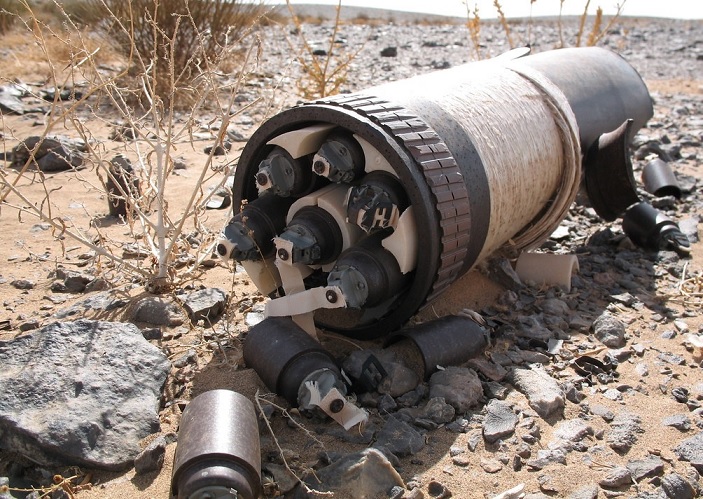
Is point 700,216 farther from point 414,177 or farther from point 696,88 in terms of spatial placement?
point 696,88

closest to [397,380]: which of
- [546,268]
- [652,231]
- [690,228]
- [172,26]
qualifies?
[546,268]

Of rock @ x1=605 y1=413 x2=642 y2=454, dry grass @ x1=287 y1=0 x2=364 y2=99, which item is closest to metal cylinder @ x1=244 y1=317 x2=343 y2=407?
rock @ x1=605 y1=413 x2=642 y2=454

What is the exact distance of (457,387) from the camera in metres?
2.80

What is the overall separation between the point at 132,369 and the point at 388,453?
3.22 ft

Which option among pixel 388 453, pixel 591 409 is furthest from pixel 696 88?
pixel 388 453

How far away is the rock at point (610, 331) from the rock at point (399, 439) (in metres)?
1.26

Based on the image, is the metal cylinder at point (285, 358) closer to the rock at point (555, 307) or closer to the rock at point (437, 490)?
the rock at point (437, 490)

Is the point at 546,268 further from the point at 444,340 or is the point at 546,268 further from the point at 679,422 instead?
the point at 679,422

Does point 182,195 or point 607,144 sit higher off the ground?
point 607,144

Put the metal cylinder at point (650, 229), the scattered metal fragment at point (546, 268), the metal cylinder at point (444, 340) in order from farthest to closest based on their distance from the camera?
the metal cylinder at point (650, 229) < the scattered metal fragment at point (546, 268) < the metal cylinder at point (444, 340)

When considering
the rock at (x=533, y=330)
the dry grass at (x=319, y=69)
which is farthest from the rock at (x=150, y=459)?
the dry grass at (x=319, y=69)

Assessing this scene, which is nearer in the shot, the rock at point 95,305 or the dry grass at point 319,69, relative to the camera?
the rock at point 95,305

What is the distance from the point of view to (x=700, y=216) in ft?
16.7

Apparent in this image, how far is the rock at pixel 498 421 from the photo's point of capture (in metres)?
2.61
